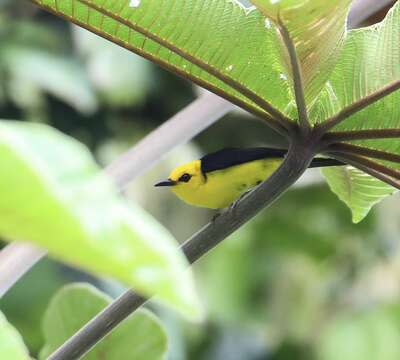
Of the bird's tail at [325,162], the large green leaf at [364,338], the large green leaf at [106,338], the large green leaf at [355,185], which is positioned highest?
the bird's tail at [325,162]

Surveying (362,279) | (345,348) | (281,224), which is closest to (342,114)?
(345,348)

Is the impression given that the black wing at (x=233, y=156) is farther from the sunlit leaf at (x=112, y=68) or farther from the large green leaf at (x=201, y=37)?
the sunlit leaf at (x=112, y=68)

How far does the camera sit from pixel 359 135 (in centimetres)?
48

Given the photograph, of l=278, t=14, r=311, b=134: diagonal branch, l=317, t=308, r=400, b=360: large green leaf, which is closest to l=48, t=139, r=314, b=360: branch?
l=278, t=14, r=311, b=134: diagonal branch

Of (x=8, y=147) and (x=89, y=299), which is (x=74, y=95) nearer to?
(x=89, y=299)

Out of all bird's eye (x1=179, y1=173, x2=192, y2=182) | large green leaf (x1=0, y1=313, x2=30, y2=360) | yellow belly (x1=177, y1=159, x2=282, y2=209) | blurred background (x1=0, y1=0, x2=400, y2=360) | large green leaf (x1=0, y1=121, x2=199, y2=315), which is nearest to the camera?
large green leaf (x1=0, y1=121, x2=199, y2=315)

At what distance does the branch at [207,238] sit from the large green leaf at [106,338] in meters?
0.18

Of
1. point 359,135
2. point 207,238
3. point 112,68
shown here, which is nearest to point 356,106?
point 359,135

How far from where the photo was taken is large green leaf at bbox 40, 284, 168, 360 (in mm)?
569

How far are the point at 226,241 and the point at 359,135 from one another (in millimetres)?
1270

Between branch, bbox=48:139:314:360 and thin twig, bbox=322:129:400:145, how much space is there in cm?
4

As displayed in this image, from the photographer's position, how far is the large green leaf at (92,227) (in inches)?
5.5

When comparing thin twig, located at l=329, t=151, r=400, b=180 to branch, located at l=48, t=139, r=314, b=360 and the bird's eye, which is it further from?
the bird's eye

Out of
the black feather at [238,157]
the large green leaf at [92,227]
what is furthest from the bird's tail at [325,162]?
the large green leaf at [92,227]
